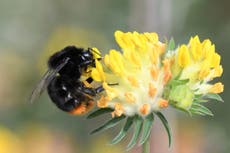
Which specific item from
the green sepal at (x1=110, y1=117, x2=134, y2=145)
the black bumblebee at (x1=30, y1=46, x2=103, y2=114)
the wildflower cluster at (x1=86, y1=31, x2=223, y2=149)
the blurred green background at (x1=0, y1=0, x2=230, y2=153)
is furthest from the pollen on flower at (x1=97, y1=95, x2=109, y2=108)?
the blurred green background at (x1=0, y1=0, x2=230, y2=153)

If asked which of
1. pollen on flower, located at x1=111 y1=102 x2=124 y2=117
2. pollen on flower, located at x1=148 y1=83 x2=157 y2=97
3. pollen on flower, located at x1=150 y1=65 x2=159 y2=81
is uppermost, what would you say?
pollen on flower, located at x1=150 y1=65 x2=159 y2=81

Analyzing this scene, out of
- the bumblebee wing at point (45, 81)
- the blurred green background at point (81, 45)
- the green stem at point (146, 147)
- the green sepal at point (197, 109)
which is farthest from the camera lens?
the blurred green background at point (81, 45)

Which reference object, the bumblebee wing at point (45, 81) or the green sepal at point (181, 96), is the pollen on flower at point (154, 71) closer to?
the green sepal at point (181, 96)

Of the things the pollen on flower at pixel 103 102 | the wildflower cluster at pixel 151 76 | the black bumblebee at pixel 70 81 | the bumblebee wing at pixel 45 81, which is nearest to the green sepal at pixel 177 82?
the wildflower cluster at pixel 151 76

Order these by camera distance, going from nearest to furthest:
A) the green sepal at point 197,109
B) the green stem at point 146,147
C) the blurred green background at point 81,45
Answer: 1. the green stem at point 146,147
2. the green sepal at point 197,109
3. the blurred green background at point 81,45

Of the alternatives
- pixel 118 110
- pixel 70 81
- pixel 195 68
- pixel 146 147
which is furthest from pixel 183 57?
pixel 70 81

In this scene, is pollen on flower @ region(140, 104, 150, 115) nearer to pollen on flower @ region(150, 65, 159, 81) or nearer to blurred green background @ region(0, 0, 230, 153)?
pollen on flower @ region(150, 65, 159, 81)

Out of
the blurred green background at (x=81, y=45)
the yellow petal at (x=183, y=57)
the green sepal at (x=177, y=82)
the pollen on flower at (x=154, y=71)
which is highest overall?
the blurred green background at (x=81, y=45)
